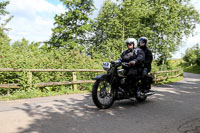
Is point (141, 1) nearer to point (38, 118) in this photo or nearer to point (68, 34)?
point (68, 34)

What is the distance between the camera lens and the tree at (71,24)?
100 ft

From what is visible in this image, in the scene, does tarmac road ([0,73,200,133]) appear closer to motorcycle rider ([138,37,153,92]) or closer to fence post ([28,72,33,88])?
motorcycle rider ([138,37,153,92])

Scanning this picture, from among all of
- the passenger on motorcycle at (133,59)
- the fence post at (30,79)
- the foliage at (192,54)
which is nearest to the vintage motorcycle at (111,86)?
the passenger on motorcycle at (133,59)

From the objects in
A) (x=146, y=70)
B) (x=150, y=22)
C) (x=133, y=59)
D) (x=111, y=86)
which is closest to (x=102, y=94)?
(x=111, y=86)

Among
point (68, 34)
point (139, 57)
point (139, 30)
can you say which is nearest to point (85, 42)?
point (68, 34)

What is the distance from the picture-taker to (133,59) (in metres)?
6.12

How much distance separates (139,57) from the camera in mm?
5984

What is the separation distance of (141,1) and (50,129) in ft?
111

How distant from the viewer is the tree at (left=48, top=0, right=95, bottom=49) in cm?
3051

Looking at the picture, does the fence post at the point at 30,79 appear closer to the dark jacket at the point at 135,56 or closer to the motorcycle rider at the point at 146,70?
the dark jacket at the point at 135,56

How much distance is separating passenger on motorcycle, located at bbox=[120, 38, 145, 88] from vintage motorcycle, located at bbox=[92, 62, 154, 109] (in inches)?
6.4

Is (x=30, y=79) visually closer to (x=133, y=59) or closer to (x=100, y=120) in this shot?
(x=133, y=59)

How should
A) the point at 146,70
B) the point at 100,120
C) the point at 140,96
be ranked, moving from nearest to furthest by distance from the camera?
the point at 100,120
the point at 140,96
the point at 146,70

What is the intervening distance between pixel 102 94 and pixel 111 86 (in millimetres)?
401
